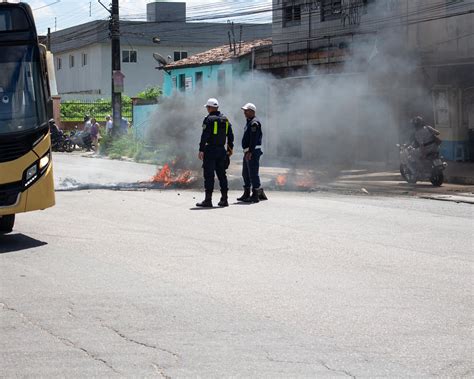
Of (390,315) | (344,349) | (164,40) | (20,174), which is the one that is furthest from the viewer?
(164,40)

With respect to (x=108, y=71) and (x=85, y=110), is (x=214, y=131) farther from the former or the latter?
(x=108, y=71)

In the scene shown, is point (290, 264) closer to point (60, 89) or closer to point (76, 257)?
point (76, 257)

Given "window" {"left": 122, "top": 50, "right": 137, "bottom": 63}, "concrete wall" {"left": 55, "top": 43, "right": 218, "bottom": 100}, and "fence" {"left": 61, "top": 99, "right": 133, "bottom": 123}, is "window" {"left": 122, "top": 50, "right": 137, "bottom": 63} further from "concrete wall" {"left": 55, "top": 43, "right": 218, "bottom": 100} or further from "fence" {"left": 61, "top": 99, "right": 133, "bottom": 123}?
"fence" {"left": 61, "top": 99, "right": 133, "bottom": 123}

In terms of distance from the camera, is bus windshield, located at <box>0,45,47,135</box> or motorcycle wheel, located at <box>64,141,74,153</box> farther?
motorcycle wheel, located at <box>64,141,74,153</box>

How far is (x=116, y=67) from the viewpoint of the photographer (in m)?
35.0

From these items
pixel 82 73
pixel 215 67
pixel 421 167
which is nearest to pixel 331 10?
pixel 215 67

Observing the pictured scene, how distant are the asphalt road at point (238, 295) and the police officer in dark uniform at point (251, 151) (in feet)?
6.61

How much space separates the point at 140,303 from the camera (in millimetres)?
7672

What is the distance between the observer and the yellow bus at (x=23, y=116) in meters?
11.1

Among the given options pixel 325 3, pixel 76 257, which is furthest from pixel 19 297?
pixel 325 3

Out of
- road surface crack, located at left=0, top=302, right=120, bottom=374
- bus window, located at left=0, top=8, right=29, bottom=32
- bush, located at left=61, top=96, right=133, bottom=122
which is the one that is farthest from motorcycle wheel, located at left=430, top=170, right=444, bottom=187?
bush, located at left=61, top=96, right=133, bottom=122

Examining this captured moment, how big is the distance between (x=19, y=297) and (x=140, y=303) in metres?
1.19

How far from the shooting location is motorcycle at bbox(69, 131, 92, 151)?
3997 cm

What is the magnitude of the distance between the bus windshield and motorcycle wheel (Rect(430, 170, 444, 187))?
10.4m
